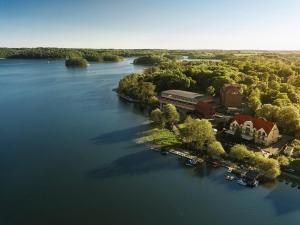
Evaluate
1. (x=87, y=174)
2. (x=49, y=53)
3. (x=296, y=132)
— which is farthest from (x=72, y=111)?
(x=49, y=53)

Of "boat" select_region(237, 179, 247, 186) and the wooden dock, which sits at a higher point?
the wooden dock

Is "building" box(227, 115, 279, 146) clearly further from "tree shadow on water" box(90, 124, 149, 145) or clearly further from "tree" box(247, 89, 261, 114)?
"tree shadow on water" box(90, 124, 149, 145)

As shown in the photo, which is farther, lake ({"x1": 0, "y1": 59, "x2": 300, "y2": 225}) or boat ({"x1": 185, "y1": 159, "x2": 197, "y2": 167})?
boat ({"x1": 185, "y1": 159, "x2": 197, "y2": 167})

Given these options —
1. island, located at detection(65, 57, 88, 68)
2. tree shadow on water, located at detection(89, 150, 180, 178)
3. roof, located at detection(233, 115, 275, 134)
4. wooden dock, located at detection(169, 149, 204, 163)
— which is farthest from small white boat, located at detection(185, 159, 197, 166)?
island, located at detection(65, 57, 88, 68)

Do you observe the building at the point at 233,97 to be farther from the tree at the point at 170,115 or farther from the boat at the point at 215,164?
the boat at the point at 215,164

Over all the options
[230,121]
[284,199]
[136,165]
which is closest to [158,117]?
[230,121]

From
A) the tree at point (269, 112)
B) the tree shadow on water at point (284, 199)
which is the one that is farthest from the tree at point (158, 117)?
the tree shadow on water at point (284, 199)

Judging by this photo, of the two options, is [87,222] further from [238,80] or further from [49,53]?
[49,53]
